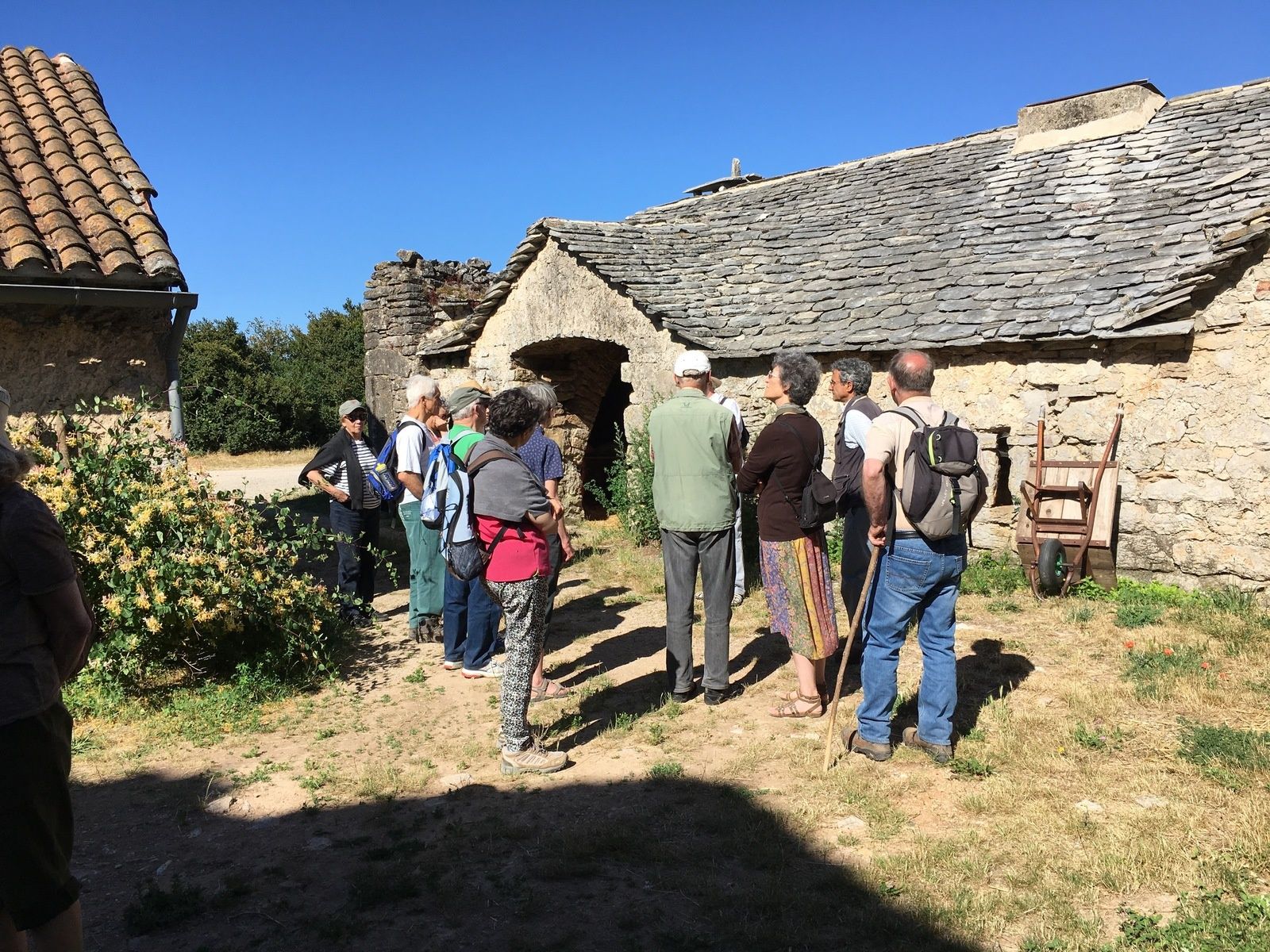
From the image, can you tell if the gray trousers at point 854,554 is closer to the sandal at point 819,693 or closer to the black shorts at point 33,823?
the sandal at point 819,693

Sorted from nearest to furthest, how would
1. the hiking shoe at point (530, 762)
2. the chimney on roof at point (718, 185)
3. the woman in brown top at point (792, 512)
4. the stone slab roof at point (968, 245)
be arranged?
1. the hiking shoe at point (530, 762)
2. the woman in brown top at point (792, 512)
3. the stone slab roof at point (968, 245)
4. the chimney on roof at point (718, 185)

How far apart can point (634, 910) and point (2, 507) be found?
2386mm

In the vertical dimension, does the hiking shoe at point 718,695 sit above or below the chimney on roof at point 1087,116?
below

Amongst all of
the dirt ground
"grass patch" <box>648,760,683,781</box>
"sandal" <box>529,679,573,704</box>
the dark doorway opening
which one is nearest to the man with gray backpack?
the dirt ground

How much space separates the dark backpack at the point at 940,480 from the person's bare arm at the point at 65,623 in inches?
124

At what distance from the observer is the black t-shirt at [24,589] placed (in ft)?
7.81

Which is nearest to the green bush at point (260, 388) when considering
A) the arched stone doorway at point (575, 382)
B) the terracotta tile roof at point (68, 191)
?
the arched stone doorway at point (575, 382)

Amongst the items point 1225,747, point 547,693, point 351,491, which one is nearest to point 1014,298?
point 1225,747

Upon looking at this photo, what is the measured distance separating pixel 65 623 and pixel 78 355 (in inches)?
175

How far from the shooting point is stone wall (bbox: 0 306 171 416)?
591 cm

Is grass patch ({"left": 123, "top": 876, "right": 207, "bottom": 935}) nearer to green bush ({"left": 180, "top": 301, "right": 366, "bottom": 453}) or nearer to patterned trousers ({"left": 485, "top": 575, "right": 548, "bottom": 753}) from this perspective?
patterned trousers ({"left": 485, "top": 575, "right": 548, "bottom": 753})

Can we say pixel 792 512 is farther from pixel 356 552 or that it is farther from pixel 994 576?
pixel 356 552

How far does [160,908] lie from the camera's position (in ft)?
10.8

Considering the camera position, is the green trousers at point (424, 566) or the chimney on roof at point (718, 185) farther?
the chimney on roof at point (718, 185)
